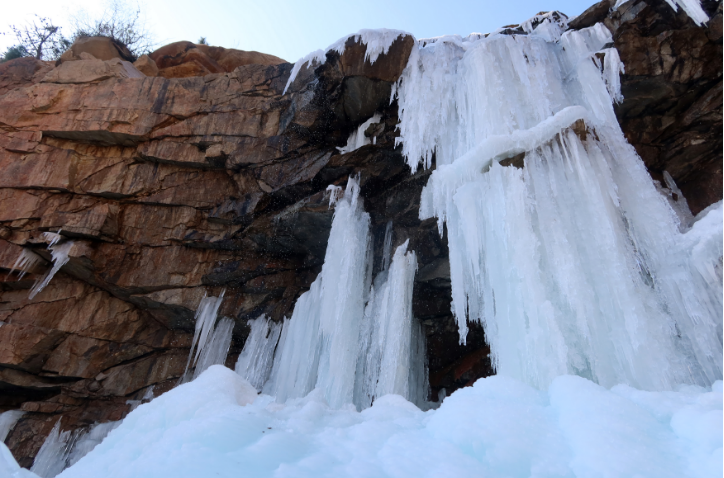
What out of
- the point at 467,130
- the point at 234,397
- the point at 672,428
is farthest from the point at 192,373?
the point at 672,428

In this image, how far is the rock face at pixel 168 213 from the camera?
8508 millimetres

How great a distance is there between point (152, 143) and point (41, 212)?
9.45 ft

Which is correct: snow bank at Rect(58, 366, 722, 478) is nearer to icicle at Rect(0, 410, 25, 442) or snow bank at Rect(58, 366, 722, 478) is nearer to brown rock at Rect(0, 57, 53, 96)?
icicle at Rect(0, 410, 25, 442)

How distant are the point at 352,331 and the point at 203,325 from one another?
12.6 ft

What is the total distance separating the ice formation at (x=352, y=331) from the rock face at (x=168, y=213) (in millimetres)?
520

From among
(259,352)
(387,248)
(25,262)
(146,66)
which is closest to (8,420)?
(25,262)

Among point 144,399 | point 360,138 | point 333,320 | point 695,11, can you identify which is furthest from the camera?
point 144,399

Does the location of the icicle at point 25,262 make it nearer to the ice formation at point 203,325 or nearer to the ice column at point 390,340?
the ice formation at point 203,325

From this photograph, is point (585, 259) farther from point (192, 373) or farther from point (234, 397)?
point (192, 373)

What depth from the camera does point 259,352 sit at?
30.1 feet

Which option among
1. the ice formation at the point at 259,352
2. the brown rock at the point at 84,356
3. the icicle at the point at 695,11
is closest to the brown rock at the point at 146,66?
the brown rock at the point at 84,356

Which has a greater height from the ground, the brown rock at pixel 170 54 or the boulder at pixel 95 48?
the brown rock at pixel 170 54

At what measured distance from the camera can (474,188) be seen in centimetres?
598

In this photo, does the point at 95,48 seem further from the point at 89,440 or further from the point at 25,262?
the point at 89,440
